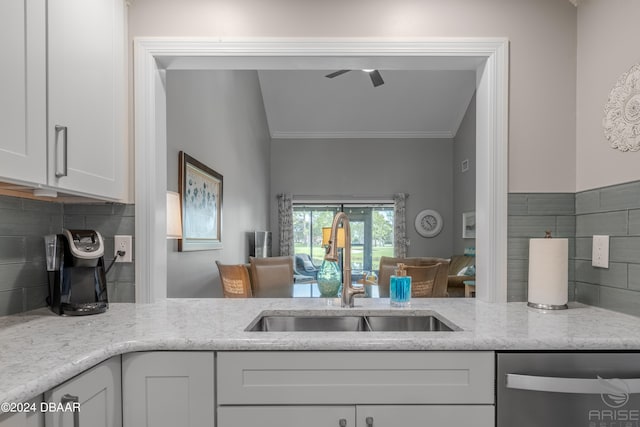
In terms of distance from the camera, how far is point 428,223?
7008mm

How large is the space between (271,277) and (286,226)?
3767 millimetres

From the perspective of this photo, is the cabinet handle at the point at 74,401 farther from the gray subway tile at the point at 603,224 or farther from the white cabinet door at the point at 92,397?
the gray subway tile at the point at 603,224

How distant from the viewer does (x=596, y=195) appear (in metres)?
1.48

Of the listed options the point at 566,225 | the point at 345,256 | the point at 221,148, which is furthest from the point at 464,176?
the point at 345,256

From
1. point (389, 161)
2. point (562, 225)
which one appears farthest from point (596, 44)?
point (389, 161)

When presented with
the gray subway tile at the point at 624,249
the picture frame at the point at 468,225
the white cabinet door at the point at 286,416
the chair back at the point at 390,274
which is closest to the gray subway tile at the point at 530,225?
the gray subway tile at the point at 624,249

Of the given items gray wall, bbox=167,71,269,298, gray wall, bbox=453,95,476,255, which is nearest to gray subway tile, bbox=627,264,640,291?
gray wall, bbox=167,71,269,298

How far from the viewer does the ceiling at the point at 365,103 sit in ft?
19.4

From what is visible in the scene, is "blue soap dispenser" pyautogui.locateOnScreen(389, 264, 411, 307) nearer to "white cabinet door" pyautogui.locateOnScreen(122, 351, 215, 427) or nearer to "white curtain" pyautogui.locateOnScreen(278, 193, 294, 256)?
"white cabinet door" pyautogui.locateOnScreen(122, 351, 215, 427)

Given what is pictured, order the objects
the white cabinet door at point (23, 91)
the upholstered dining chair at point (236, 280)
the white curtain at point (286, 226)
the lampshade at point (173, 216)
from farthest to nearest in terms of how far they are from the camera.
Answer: the white curtain at point (286, 226)
the upholstered dining chair at point (236, 280)
the lampshade at point (173, 216)
the white cabinet door at point (23, 91)

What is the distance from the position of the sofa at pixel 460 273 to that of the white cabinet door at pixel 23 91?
4.47 meters

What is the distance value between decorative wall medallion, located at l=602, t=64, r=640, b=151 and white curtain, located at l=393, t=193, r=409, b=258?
5.51m

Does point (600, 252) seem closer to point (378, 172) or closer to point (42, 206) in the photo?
point (42, 206)

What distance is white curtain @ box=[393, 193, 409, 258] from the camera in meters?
6.89
